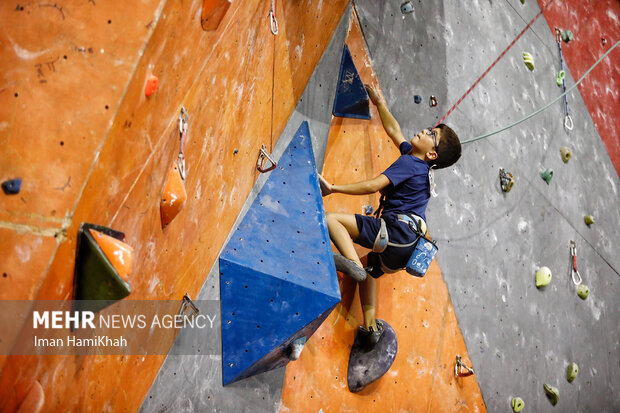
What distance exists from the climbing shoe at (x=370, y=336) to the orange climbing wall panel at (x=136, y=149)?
0.80m

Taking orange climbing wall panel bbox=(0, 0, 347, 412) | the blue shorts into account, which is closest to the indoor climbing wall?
orange climbing wall panel bbox=(0, 0, 347, 412)

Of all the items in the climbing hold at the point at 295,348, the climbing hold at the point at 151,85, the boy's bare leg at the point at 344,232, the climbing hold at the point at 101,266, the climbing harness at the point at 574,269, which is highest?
the climbing hold at the point at 151,85

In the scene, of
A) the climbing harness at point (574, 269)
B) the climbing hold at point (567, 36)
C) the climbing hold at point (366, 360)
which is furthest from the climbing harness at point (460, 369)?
the climbing hold at point (567, 36)

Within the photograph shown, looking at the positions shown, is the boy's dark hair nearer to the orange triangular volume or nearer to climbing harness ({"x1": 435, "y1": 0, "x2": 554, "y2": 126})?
climbing harness ({"x1": 435, "y1": 0, "x2": 554, "y2": 126})

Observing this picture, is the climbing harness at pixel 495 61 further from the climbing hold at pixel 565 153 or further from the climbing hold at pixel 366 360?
the climbing hold at pixel 366 360

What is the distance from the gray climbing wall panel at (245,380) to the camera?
1.91 m

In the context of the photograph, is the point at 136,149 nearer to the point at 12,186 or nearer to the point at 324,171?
the point at 12,186

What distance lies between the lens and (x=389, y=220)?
8.25 feet

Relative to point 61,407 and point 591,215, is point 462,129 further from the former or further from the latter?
point 61,407

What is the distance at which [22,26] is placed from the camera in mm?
1255

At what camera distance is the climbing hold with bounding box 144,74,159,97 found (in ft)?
4.89

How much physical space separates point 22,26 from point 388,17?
206 cm

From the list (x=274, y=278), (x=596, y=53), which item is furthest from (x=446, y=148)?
(x=596, y=53)

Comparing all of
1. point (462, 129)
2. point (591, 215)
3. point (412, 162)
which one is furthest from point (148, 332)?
point (591, 215)
